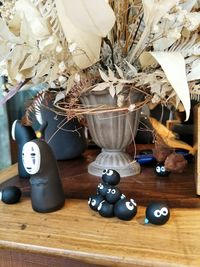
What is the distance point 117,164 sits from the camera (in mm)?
657

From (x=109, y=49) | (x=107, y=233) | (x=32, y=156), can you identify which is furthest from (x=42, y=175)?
(x=109, y=49)

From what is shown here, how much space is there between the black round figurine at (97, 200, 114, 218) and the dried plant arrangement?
7.4 inches

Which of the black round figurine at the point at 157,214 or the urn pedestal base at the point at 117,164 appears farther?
the urn pedestal base at the point at 117,164

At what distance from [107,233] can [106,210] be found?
0.16 ft

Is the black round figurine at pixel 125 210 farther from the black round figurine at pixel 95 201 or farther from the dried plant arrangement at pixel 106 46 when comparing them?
the dried plant arrangement at pixel 106 46

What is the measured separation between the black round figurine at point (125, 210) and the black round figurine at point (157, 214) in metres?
0.02

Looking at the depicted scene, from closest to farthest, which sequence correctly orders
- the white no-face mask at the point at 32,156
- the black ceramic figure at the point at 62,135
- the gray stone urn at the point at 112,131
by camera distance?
1. the white no-face mask at the point at 32,156
2. the gray stone urn at the point at 112,131
3. the black ceramic figure at the point at 62,135

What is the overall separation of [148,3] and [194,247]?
1.19ft

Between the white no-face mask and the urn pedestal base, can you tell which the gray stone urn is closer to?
the urn pedestal base

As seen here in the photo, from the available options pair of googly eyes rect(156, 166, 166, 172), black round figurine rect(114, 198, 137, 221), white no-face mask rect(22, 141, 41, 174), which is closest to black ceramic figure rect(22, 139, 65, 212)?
white no-face mask rect(22, 141, 41, 174)

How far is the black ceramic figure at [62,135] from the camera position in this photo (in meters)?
0.79

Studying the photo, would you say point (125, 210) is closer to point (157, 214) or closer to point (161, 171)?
point (157, 214)

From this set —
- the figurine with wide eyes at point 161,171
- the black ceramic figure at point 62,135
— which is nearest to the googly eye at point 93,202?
the figurine with wide eyes at point 161,171

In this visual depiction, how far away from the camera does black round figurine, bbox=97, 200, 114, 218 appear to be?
459 millimetres
